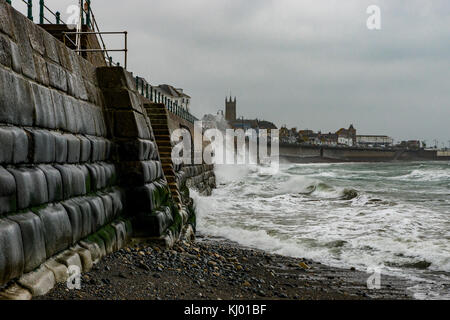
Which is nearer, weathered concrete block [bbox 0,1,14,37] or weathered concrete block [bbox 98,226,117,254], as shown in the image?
weathered concrete block [bbox 0,1,14,37]

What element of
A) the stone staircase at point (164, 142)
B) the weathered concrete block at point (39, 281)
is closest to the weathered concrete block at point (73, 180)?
the weathered concrete block at point (39, 281)

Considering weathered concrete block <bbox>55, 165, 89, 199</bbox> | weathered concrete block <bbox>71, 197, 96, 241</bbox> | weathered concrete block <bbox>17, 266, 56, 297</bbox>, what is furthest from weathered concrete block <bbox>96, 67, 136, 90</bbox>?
weathered concrete block <bbox>17, 266, 56, 297</bbox>

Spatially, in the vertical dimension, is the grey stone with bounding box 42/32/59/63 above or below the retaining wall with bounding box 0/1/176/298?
Answer: above

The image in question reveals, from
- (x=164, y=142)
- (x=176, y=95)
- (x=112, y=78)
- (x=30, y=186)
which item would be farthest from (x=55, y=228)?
(x=176, y=95)

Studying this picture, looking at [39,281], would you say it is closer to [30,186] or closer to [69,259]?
[69,259]

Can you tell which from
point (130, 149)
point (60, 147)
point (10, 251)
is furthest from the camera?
point (130, 149)

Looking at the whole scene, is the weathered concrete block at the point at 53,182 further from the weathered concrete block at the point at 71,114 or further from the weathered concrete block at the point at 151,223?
the weathered concrete block at the point at 151,223

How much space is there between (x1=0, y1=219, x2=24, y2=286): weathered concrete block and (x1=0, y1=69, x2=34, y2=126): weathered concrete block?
1.12 m

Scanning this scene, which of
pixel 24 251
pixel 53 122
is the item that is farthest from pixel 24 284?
pixel 53 122

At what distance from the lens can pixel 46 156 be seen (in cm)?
543

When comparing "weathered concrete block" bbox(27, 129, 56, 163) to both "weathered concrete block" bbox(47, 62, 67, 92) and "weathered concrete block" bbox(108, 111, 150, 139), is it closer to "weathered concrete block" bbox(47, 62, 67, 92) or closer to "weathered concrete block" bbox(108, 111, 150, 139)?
"weathered concrete block" bbox(47, 62, 67, 92)

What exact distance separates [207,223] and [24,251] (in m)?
9.70

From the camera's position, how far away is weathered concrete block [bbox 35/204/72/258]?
5.03m

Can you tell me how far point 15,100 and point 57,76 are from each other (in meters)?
1.57
